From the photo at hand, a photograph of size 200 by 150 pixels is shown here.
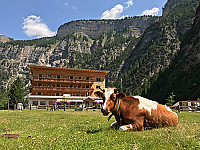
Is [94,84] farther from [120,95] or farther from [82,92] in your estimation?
[120,95]

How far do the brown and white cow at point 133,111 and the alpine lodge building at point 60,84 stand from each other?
174ft

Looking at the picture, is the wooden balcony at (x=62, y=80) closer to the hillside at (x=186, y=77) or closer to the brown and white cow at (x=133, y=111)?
the hillside at (x=186, y=77)

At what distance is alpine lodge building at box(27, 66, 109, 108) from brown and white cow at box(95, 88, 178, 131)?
5307cm

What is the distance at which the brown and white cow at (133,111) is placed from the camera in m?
6.91

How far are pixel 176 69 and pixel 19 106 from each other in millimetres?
85509

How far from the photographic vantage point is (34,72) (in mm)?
63375

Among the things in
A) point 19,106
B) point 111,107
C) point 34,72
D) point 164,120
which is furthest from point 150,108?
point 34,72

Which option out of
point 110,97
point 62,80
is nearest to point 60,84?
point 62,80

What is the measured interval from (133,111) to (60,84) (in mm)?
61814

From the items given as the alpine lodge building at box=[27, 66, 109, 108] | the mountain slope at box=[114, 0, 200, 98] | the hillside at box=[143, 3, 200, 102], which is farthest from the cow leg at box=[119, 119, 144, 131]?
the mountain slope at box=[114, 0, 200, 98]

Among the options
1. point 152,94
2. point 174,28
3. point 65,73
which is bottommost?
point 152,94

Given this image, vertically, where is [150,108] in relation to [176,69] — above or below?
below

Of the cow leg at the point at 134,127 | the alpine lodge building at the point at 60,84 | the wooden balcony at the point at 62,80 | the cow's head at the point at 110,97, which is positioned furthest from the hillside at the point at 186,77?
the cow's head at the point at 110,97

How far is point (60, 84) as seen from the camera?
6675cm
